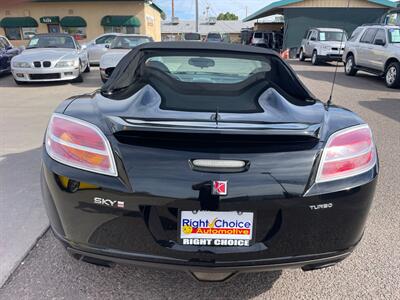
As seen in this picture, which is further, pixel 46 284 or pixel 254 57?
pixel 254 57

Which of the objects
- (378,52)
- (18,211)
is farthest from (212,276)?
(378,52)

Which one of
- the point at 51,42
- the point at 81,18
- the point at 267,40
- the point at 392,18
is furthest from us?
the point at 267,40

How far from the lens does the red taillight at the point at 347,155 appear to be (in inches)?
69.6

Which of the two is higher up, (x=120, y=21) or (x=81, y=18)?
(x=81, y=18)

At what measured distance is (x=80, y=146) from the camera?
1806 millimetres

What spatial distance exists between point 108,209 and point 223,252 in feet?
1.97

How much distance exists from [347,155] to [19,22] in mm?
33498

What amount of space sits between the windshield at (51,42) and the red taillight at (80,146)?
419 inches

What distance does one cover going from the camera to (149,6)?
1254 inches

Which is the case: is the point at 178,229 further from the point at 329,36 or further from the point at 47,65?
the point at 329,36

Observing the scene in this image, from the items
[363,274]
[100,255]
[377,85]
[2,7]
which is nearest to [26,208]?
[100,255]

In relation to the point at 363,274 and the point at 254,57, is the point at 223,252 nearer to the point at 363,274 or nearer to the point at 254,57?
the point at 363,274

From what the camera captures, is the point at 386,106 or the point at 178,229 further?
the point at 386,106

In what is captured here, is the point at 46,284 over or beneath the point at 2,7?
beneath
